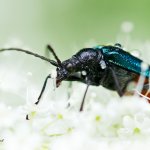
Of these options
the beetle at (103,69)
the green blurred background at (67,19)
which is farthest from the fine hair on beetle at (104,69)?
the green blurred background at (67,19)

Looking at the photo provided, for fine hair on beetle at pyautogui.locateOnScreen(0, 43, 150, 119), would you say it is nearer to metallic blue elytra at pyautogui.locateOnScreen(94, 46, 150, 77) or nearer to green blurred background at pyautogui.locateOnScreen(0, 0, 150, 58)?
metallic blue elytra at pyautogui.locateOnScreen(94, 46, 150, 77)

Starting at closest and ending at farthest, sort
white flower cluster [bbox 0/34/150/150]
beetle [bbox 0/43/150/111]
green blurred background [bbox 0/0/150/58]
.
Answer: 1. white flower cluster [bbox 0/34/150/150]
2. beetle [bbox 0/43/150/111]
3. green blurred background [bbox 0/0/150/58]

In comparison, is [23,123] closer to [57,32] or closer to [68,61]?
[68,61]

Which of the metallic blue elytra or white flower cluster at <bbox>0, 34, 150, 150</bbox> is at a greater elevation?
the metallic blue elytra

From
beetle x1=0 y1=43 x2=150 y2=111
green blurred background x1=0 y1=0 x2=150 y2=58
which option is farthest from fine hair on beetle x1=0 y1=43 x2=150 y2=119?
green blurred background x1=0 y1=0 x2=150 y2=58

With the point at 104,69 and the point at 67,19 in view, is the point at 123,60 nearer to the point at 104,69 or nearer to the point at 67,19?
the point at 104,69

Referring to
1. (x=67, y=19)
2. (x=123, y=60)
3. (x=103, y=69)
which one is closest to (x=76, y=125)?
(x=103, y=69)

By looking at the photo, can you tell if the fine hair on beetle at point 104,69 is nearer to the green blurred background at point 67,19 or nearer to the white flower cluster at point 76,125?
the white flower cluster at point 76,125
